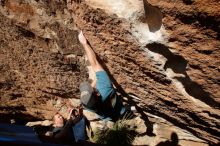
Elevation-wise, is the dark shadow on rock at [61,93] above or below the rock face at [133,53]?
below

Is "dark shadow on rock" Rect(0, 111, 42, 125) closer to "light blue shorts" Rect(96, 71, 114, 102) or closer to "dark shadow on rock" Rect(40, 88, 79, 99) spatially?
"dark shadow on rock" Rect(40, 88, 79, 99)

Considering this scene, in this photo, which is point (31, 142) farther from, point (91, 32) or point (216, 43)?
point (216, 43)

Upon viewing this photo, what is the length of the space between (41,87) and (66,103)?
1.67 ft

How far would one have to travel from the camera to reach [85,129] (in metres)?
5.06

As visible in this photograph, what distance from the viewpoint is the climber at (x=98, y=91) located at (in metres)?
3.81

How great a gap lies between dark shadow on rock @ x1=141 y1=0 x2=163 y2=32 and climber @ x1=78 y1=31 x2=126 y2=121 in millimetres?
1036

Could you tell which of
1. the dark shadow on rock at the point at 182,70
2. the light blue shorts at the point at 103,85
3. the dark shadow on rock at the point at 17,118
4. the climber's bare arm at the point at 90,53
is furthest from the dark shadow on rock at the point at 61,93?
the dark shadow on rock at the point at 182,70

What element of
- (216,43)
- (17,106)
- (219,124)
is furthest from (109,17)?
(17,106)

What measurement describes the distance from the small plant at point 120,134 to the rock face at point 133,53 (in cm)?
28

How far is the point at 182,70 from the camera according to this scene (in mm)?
3047

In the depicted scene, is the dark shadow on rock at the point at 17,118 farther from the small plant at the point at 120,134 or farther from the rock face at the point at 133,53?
the small plant at the point at 120,134

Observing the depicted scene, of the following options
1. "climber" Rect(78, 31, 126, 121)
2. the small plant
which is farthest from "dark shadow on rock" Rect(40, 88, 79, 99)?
"climber" Rect(78, 31, 126, 121)

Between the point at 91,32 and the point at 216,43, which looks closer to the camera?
the point at 216,43

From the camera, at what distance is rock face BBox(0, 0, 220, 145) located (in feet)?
8.68
